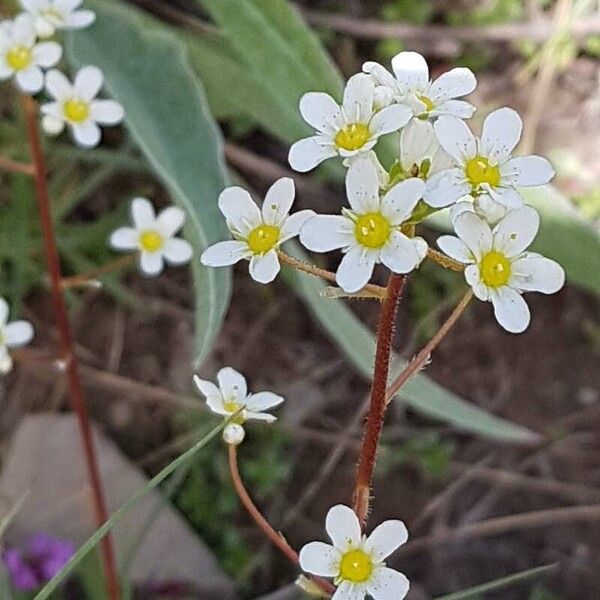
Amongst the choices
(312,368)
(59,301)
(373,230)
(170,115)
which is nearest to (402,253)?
(373,230)

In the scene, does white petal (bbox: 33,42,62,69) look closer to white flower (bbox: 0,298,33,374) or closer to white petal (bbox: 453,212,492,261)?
white flower (bbox: 0,298,33,374)

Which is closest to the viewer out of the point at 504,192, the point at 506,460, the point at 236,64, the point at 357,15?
the point at 504,192

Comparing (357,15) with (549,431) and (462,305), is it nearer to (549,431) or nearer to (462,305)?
(549,431)

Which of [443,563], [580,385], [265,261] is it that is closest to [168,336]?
[443,563]

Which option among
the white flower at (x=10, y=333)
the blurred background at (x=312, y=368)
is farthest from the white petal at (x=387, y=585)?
the blurred background at (x=312, y=368)

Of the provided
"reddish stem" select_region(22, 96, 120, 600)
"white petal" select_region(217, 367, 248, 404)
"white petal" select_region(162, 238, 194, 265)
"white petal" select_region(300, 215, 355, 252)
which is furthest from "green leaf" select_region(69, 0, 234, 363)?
"white petal" select_region(300, 215, 355, 252)

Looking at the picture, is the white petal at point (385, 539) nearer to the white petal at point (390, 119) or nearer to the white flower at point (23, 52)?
the white petal at point (390, 119)
